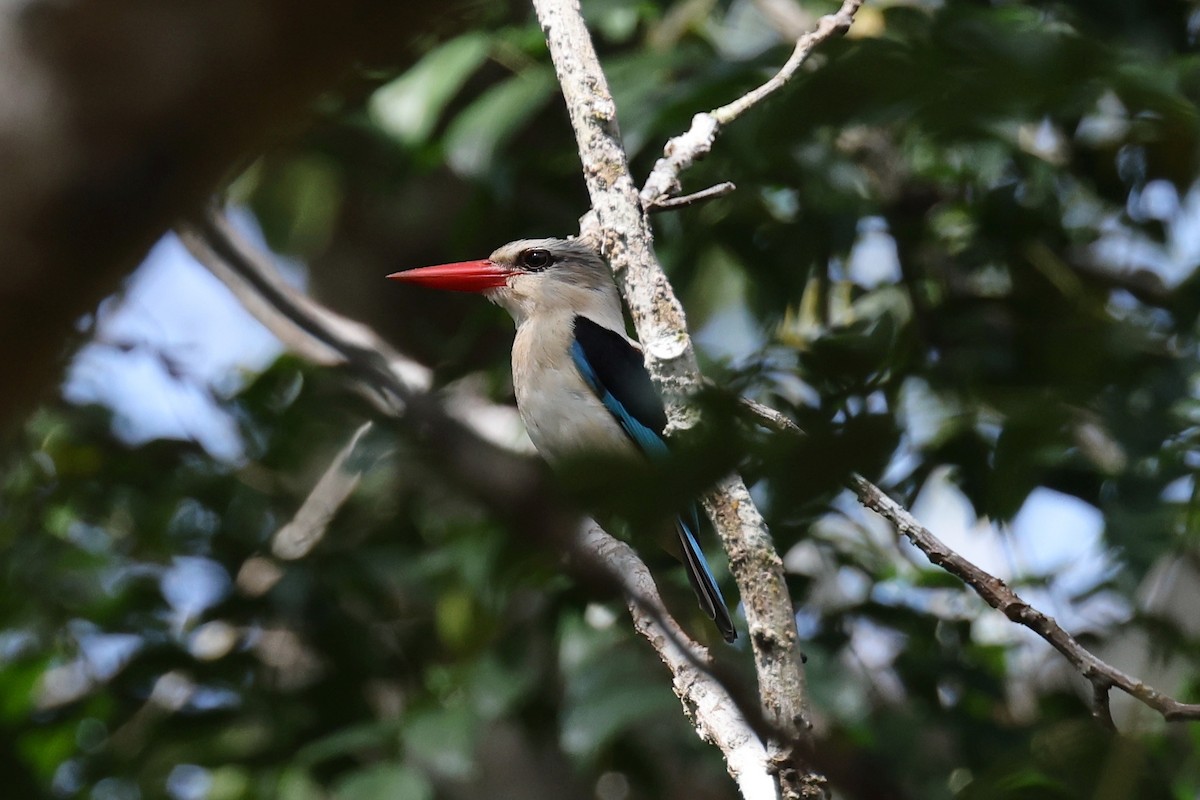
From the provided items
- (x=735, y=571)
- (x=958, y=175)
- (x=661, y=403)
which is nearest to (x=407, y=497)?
(x=958, y=175)

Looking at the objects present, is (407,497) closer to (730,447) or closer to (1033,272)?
(1033,272)

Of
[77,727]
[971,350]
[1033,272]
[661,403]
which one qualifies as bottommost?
[1033,272]

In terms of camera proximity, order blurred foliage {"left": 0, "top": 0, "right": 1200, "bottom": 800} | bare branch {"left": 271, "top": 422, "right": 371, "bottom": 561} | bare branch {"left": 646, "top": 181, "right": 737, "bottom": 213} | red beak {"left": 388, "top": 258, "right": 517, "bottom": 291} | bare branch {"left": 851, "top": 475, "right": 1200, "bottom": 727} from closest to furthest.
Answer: bare branch {"left": 851, "top": 475, "right": 1200, "bottom": 727} → bare branch {"left": 646, "top": 181, "right": 737, "bottom": 213} → blurred foliage {"left": 0, "top": 0, "right": 1200, "bottom": 800} → red beak {"left": 388, "top": 258, "right": 517, "bottom": 291} → bare branch {"left": 271, "top": 422, "right": 371, "bottom": 561}

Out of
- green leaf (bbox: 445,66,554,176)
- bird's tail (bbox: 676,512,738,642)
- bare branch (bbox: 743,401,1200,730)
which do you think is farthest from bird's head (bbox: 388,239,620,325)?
bare branch (bbox: 743,401,1200,730)

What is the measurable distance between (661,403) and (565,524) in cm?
47

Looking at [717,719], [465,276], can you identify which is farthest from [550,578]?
A: [465,276]

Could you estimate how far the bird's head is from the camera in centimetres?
348

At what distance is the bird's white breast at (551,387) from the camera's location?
2984 millimetres

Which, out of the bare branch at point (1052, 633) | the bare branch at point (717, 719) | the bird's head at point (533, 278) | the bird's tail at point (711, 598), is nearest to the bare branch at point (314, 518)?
the bird's head at point (533, 278)

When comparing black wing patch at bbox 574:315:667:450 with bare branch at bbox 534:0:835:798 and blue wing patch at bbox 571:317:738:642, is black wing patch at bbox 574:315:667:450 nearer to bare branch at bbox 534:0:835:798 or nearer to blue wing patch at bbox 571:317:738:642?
blue wing patch at bbox 571:317:738:642

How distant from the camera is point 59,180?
72 cm

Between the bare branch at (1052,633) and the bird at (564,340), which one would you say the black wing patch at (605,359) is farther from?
the bare branch at (1052,633)

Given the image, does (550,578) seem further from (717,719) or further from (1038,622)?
(1038,622)

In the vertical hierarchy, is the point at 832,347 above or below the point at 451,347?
above
